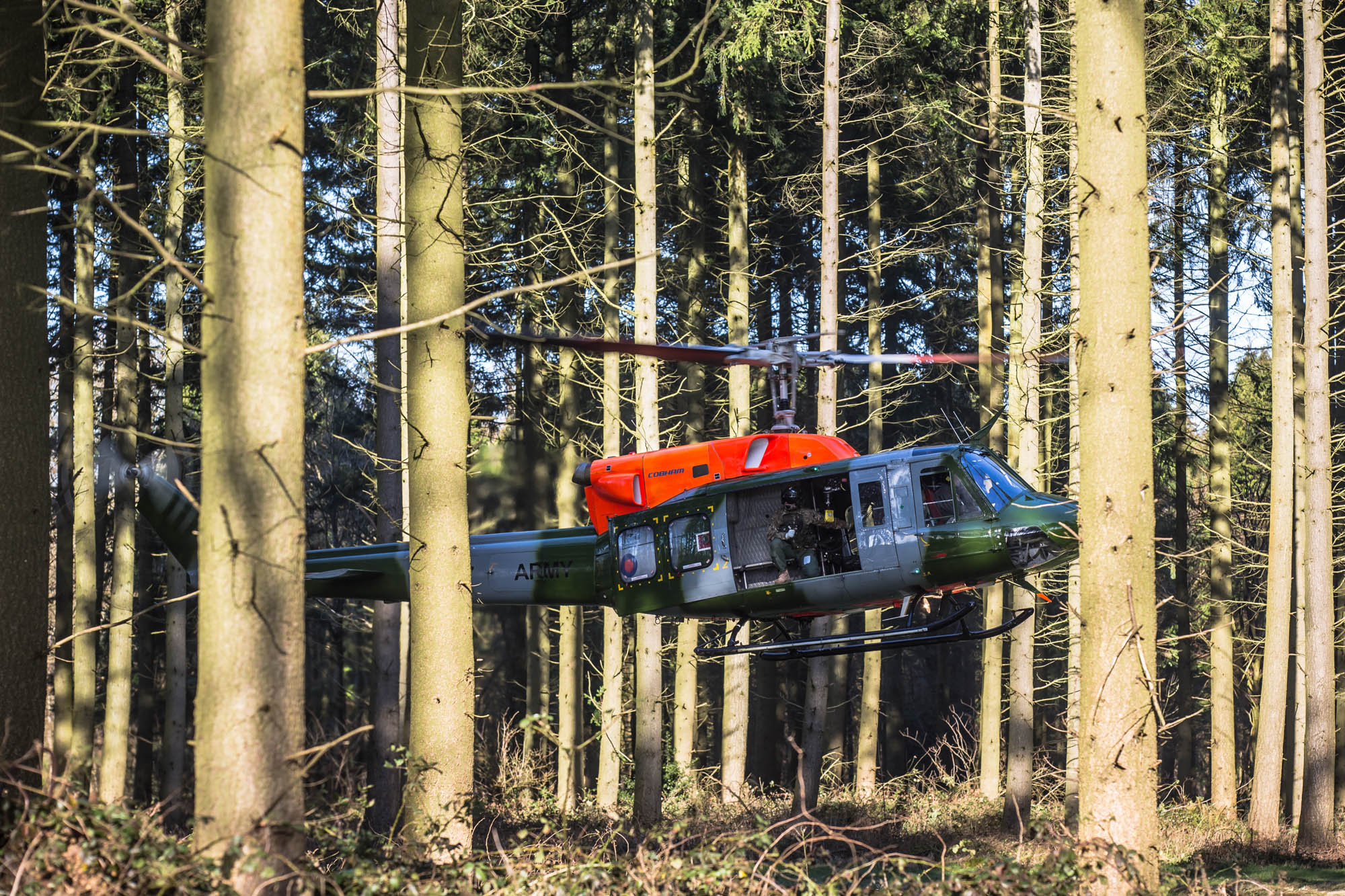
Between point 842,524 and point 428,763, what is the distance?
4661mm

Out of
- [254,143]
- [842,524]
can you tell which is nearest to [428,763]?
[254,143]

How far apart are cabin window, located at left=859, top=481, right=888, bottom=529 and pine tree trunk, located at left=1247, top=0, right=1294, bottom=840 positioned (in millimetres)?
6942

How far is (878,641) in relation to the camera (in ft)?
31.2

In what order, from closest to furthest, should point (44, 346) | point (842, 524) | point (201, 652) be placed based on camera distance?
point (201, 652) < point (44, 346) < point (842, 524)

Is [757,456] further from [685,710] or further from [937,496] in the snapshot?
[685,710]

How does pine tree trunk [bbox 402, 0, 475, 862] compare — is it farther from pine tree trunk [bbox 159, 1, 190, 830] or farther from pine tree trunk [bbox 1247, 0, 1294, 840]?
pine tree trunk [bbox 1247, 0, 1294, 840]

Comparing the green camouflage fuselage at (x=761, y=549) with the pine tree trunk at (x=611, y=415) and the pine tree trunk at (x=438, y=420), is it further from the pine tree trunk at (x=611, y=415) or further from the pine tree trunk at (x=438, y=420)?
the pine tree trunk at (x=611, y=415)

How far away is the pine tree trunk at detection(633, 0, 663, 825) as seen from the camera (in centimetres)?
1401

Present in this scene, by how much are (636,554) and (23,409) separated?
223 inches

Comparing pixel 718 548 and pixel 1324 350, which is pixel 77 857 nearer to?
pixel 718 548

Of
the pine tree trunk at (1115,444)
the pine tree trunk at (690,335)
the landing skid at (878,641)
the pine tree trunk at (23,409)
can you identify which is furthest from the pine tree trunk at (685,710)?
the pine tree trunk at (23,409)

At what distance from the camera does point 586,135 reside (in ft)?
67.2

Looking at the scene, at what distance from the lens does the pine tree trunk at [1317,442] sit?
44.3ft

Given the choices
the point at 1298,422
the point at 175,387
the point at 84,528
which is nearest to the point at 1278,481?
the point at 1298,422
